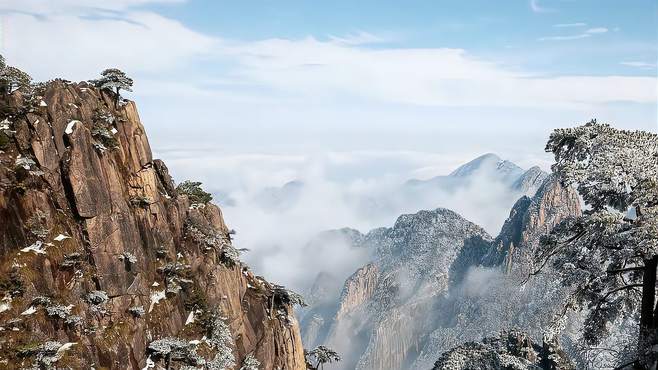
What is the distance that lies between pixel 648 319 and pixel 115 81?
1642 inches

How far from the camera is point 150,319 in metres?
37.2

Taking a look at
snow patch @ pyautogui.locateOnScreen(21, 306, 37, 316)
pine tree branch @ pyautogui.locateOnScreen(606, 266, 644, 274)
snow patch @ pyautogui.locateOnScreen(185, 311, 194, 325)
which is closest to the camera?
pine tree branch @ pyautogui.locateOnScreen(606, 266, 644, 274)

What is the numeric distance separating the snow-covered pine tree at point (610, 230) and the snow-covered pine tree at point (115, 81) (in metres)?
35.8

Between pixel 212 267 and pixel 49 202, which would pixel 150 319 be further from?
pixel 49 202

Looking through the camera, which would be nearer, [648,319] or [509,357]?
[648,319]

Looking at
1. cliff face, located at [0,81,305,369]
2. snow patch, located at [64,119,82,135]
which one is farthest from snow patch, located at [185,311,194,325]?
snow patch, located at [64,119,82,135]

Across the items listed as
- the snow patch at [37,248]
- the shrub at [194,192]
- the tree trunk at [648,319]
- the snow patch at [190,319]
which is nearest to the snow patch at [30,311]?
the snow patch at [37,248]

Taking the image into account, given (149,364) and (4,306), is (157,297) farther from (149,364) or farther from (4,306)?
(4,306)

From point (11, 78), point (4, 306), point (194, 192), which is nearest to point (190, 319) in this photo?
point (4, 306)

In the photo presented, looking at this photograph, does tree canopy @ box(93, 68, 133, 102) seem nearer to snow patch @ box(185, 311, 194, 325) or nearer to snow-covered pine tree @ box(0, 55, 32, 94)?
snow-covered pine tree @ box(0, 55, 32, 94)

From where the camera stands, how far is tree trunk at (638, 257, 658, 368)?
16.7m

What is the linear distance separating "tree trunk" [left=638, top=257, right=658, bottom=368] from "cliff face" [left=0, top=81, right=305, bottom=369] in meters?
30.2

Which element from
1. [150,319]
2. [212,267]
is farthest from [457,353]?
[150,319]

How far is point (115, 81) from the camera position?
140ft
